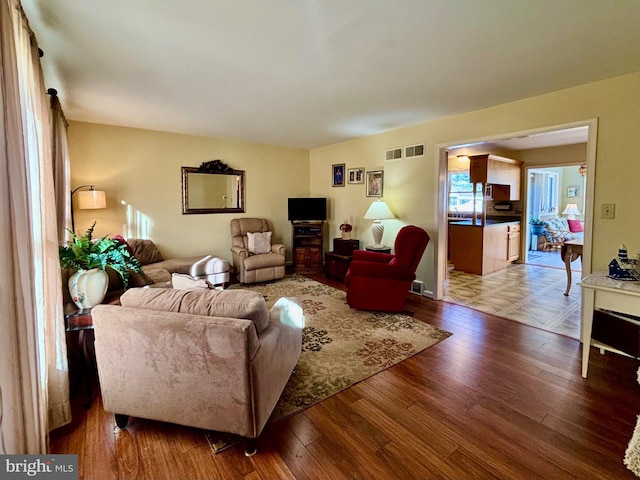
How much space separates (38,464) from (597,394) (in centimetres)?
331

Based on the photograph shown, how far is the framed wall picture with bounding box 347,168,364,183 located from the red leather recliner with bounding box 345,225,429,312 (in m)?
2.05

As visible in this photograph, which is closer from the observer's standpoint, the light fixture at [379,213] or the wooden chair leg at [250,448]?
the wooden chair leg at [250,448]

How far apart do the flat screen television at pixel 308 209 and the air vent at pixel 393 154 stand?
1606mm

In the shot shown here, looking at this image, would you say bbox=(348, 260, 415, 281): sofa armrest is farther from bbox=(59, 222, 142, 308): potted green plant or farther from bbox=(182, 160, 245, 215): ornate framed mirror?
bbox=(182, 160, 245, 215): ornate framed mirror

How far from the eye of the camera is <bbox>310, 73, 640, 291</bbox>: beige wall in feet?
8.73

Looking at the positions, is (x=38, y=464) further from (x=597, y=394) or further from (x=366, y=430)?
(x=597, y=394)

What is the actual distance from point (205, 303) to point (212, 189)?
13.6 ft

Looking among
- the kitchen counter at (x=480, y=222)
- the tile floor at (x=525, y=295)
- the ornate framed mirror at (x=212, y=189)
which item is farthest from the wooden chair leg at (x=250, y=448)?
the kitchen counter at (x=480, y=222)

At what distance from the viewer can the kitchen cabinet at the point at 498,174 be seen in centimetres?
571

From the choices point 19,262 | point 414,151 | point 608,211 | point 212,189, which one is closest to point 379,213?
point 414,151

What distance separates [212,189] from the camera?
17.5 ft

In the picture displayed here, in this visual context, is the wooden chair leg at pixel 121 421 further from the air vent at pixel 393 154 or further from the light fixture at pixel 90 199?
the air vent at pixel 393 154

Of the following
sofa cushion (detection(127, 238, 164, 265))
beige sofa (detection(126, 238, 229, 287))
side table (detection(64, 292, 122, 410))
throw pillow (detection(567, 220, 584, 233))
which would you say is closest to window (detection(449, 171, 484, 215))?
throw pillow (detection(567, 220, 584, 233))

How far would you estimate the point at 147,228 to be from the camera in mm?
4742
